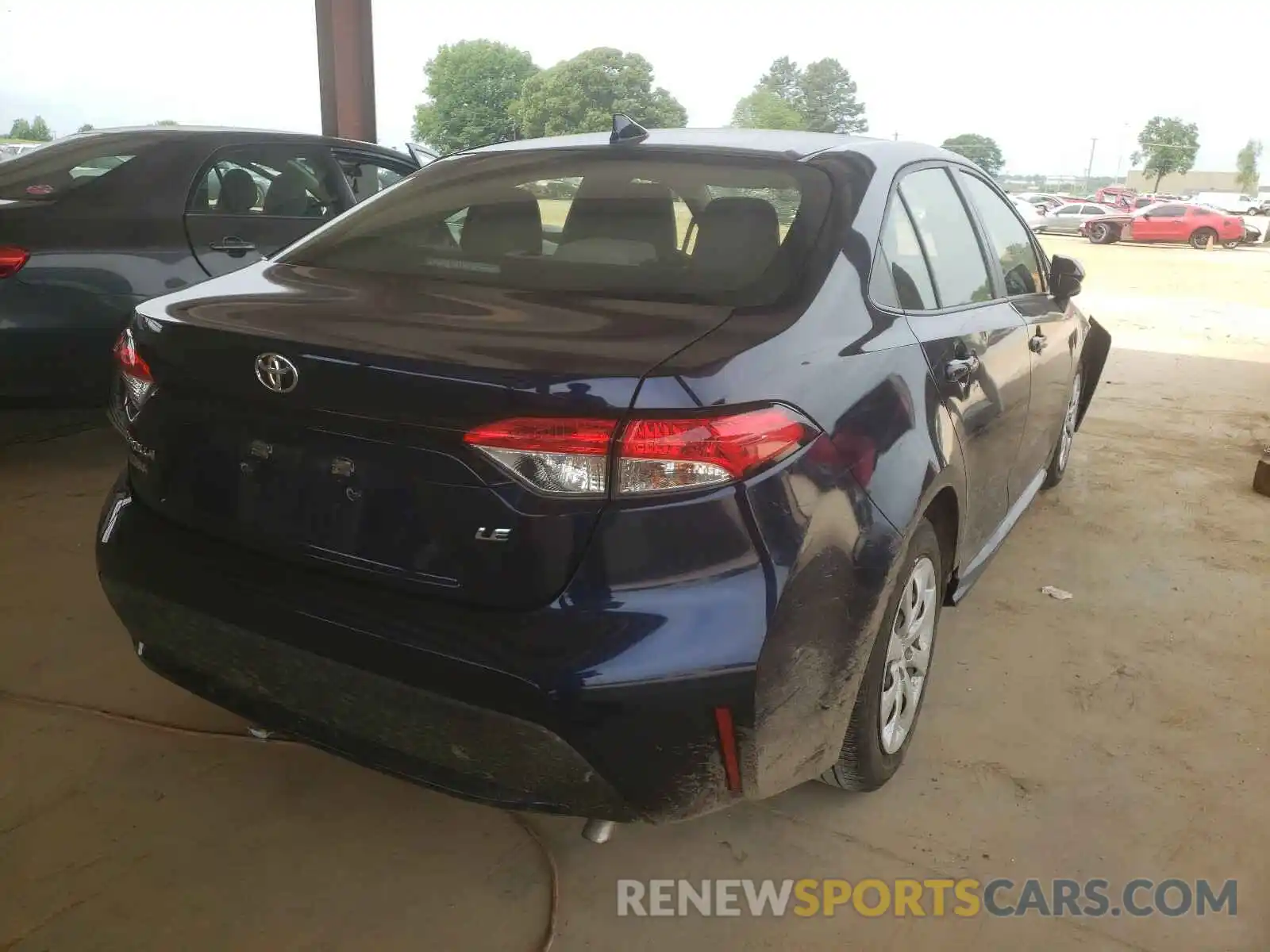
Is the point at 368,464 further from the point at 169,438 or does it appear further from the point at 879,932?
the point at 879,932

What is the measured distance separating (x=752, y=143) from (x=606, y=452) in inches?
47.7

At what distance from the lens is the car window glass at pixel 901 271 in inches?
81.7

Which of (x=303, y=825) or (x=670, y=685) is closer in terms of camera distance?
(x=670, y=685)

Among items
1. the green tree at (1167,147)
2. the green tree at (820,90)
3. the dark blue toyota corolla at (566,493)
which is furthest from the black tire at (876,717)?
the green tree at (1167,147)

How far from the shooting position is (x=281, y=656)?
66.0 inches

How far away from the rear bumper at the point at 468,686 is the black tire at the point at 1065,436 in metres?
2.90

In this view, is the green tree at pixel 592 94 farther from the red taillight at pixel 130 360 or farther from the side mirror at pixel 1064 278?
the red taillight at pixel 130 360

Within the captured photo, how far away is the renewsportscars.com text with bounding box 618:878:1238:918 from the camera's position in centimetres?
192

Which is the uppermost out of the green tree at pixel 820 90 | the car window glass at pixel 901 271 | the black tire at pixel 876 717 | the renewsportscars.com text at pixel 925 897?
the green tree at pixel 820 90

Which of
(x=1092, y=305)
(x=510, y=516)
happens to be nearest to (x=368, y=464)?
→ (x=510, y=516)

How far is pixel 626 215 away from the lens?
87.7 inches

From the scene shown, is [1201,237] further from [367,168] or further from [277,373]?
[277,373]

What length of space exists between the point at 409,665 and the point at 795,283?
934 millimetres

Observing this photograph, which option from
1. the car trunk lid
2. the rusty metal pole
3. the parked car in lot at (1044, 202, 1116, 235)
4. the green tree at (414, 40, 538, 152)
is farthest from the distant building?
the car trunk lid
